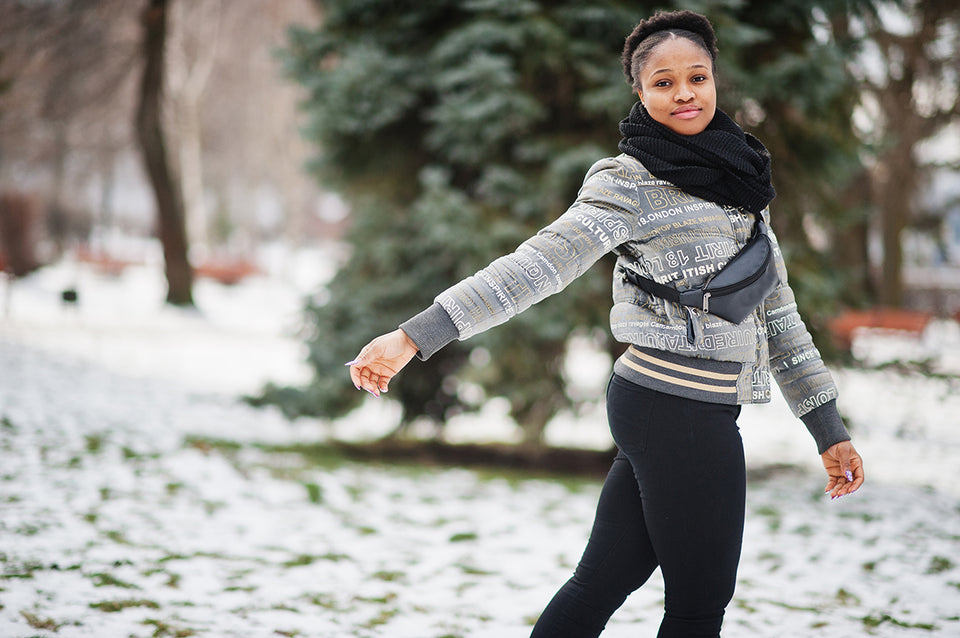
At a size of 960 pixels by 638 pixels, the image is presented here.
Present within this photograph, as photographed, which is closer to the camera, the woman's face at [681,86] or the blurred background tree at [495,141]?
the woman's face at [681,86]

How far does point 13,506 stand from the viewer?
419 centimetres

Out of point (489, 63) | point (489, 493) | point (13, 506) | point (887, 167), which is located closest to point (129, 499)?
point (13, 506)

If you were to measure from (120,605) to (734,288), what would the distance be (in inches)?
102

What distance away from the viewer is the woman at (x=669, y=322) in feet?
5.82

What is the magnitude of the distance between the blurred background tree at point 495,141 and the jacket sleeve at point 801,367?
335 cm

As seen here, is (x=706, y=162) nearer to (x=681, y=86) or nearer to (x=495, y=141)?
(x=681, y=86)

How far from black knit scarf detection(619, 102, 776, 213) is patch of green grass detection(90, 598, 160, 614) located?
2510 millimetres

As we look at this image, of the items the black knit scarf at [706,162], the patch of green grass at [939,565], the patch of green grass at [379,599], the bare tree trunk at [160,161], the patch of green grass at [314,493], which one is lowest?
the patch of green grass at [379,599]

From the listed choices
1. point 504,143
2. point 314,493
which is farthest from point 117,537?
point 504,143

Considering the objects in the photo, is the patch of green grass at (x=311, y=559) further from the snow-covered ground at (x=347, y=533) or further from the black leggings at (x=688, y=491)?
the black leggings at (x=688, y=491)

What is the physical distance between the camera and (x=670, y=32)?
194cm

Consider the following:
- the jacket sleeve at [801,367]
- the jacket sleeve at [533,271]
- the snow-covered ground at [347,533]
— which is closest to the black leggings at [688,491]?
the jacket sleeve at [801,367]

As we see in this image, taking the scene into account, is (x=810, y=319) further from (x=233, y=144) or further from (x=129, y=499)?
(x=233, y=144)

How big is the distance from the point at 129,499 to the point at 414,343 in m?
3.55
